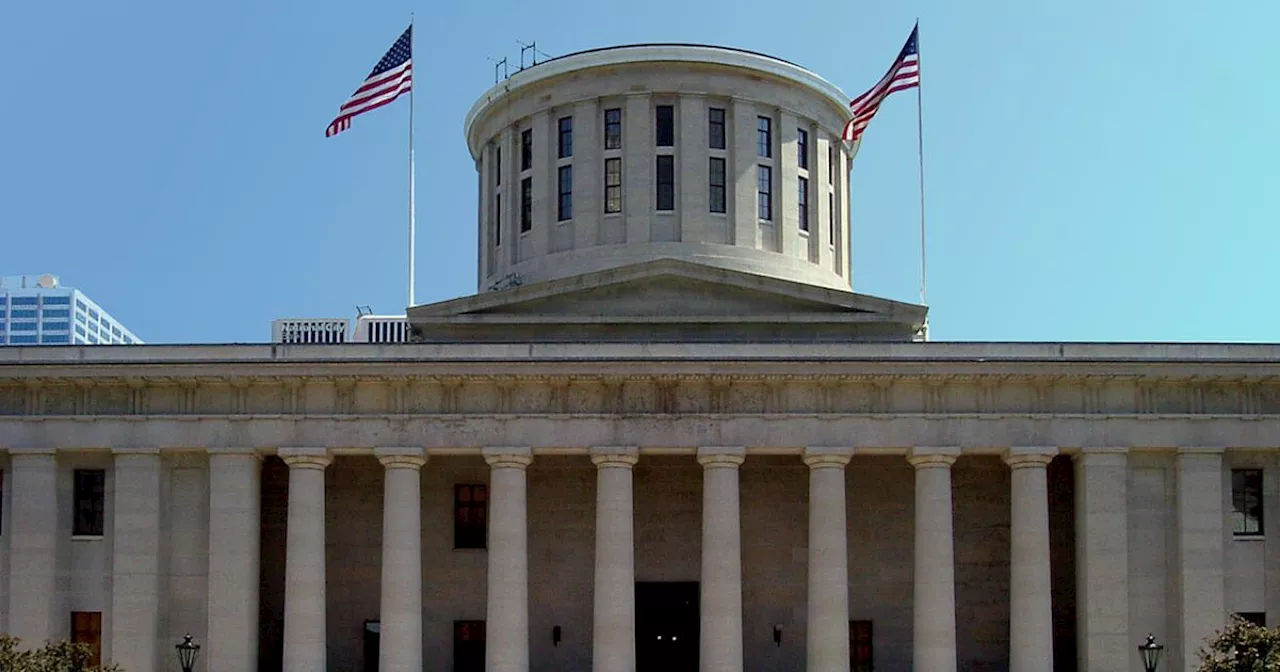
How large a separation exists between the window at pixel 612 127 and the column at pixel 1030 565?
18.7m

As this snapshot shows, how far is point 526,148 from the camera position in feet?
190

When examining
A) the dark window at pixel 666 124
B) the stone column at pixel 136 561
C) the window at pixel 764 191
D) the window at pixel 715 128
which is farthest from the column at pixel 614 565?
the window at pixel 715 128

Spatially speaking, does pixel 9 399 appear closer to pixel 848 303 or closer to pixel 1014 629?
pixel 848 303

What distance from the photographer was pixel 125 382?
4541 cm

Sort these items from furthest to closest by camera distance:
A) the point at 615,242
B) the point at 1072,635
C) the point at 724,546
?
the point at 615,242
the point at 1072,635
the point at 724,546

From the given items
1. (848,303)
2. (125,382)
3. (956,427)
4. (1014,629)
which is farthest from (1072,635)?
(125,382)

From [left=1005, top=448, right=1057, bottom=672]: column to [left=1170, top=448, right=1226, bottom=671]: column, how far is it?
12.2 feet

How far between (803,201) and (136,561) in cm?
2584

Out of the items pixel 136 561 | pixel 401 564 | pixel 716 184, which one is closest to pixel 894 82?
pixel 716 184

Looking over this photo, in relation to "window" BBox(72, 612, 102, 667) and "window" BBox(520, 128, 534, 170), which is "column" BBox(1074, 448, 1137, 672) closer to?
"window" BBox(520, 128, 534, 170)

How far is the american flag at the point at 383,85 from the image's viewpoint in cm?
5188

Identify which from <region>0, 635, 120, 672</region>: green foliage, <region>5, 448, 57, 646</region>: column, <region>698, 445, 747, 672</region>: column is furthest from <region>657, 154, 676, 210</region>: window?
<region>0, 635, 120, 672</region>: green foliage

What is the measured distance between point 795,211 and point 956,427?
44.7ft

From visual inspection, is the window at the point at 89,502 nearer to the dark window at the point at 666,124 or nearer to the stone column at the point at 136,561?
the stone column at the point at 136,561
